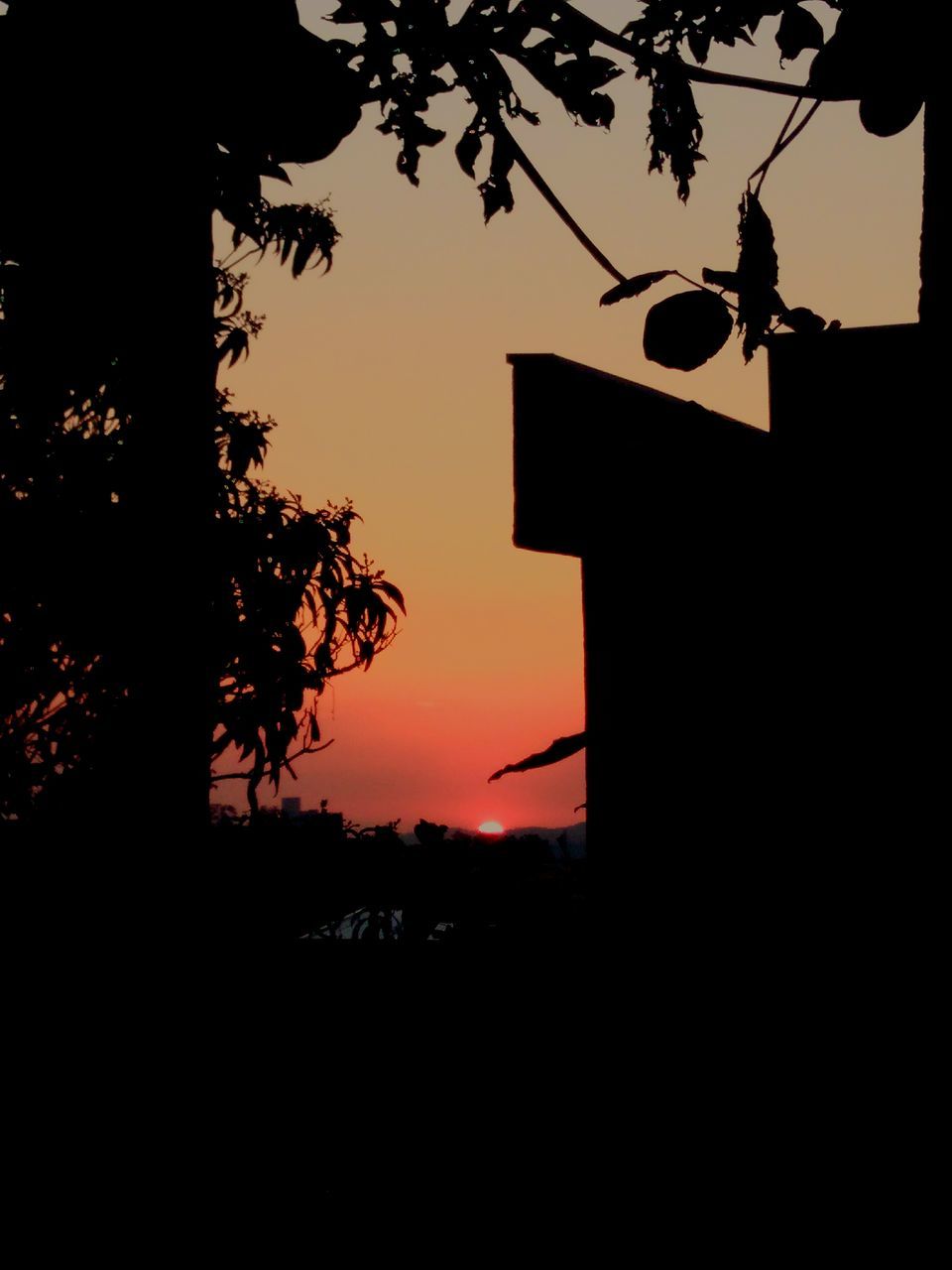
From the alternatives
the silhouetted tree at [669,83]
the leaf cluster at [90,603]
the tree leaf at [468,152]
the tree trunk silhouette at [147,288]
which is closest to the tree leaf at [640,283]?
the silhouetted tree at [669,83]

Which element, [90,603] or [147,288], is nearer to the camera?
[147,288]

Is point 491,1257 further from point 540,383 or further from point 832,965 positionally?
point 540,383

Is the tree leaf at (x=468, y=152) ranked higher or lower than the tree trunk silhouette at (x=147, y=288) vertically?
higher

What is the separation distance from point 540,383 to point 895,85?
2.77m

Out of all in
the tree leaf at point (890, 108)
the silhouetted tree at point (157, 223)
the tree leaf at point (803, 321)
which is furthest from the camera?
the silhouetted tree at point (157, 223)

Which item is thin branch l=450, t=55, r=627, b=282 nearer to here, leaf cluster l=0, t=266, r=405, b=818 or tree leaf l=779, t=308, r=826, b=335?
tree leaf l=779, t=308, r=826, b=335

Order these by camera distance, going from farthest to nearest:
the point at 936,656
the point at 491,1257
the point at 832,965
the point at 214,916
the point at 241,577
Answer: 1. the point at 241,577
2. the point at 491,1257
3. the point at 214,916
4. the point at 832,965
5. the point at 936,656

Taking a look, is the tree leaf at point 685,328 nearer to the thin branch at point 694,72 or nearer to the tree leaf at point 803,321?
the tree leaf at point 803,321

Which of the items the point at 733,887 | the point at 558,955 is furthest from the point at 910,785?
the point at 558,955

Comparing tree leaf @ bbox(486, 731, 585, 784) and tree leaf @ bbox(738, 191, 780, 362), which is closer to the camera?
tree leaf @ bbox(738, 191, 780, 362)

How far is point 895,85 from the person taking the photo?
2209 mm

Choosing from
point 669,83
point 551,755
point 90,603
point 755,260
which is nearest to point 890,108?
Answer: point 755,260

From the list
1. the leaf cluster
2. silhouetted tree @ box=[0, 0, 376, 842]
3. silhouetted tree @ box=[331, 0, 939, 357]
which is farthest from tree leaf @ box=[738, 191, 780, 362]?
the leaf cluster

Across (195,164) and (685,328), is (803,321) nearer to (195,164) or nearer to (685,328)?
(685,328)
